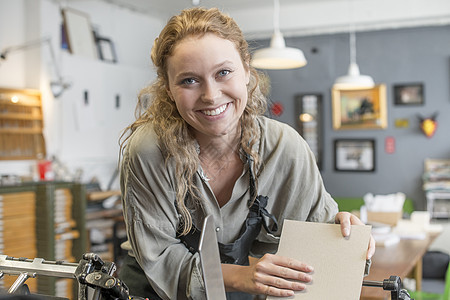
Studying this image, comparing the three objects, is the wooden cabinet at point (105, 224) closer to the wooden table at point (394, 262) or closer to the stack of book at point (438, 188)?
the wooden table at point (394, 262)

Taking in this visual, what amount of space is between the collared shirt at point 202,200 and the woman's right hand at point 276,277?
0.13 m

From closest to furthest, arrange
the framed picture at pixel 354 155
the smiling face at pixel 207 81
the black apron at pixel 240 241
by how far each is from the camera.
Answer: the smiling face at pixel 207 81 < the black apron at pixel 240 241 < the framed picture at pixel 354 155

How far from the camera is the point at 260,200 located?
1.44 metres

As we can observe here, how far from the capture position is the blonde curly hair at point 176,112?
4.19ft

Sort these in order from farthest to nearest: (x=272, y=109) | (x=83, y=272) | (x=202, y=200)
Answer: (x=272, y=109) → (x=202, y=200) → (x=83, y=272)

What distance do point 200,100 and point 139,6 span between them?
6.25 metres

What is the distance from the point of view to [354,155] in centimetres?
729

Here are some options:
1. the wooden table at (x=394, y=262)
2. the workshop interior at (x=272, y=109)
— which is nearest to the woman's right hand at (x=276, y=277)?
the wooden table at (x=394, y=262)

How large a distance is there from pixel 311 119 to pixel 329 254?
649 cm

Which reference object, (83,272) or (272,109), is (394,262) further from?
(272,109)

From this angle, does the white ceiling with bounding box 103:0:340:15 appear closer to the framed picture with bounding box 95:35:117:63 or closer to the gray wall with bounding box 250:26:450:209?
the framed picture with bounding box 95:35:117:63

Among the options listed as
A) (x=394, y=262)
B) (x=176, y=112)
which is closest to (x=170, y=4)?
(x=394, y=262)

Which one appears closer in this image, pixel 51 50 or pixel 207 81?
pixel 207 81

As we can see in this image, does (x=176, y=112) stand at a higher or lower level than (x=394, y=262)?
higher
